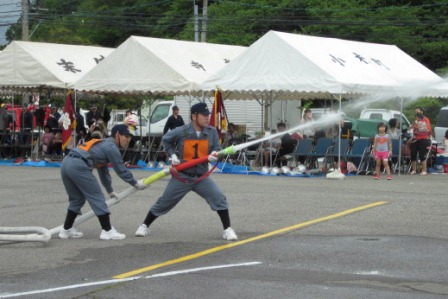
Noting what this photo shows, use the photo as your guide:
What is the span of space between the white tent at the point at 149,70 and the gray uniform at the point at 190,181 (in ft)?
44.4

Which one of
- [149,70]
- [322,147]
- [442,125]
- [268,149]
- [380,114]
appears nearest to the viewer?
[322,147]

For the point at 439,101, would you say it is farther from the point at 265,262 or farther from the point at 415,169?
the point at 265,262

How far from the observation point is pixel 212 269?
9539 millimetres

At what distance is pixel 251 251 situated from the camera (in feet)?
35.3

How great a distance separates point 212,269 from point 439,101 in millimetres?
37737

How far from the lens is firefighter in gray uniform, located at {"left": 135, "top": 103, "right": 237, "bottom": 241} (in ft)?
38.0

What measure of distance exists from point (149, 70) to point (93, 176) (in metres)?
14.9

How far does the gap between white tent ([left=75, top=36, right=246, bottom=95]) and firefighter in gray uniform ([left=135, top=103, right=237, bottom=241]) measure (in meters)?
13.5

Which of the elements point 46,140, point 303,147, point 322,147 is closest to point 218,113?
point 303,147

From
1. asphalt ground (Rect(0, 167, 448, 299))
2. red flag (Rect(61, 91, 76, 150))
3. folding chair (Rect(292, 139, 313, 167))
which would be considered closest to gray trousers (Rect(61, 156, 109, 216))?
asphalt ground (Rect(0, 167, 448, 299))

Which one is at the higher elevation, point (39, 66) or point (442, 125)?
point (39, 66)

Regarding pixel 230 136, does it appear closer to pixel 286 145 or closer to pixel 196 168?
pixel 286 145

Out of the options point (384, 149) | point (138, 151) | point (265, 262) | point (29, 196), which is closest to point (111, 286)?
point (265, 262)

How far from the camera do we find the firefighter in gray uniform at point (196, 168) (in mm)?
11578
